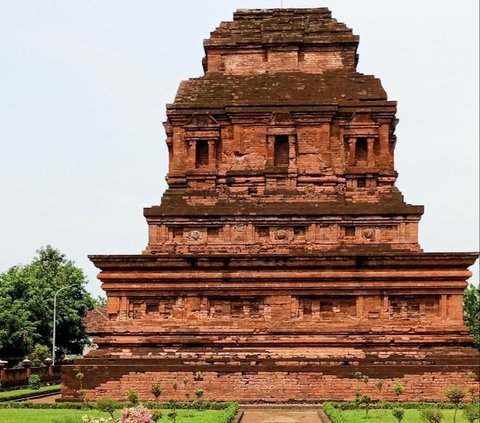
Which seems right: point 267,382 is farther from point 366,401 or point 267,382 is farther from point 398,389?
point 398,389

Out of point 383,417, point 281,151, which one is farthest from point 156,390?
point 281,151

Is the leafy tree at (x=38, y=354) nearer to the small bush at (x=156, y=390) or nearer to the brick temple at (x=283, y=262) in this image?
the brick temple at (x=283, y=262)

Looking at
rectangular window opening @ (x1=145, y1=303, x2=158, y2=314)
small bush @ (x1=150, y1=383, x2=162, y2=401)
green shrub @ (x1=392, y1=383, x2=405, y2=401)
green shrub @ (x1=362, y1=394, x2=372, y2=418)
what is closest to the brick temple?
rectangular window opening @ (x1=145, y1=303, x2=158, y2=314)

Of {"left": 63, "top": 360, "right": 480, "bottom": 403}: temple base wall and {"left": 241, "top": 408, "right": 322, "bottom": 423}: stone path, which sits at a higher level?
{"left": 63, "top": 360, "right": 480, "bottom": 403}: temple base wall

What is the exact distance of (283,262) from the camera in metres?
27.2

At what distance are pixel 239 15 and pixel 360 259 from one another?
12000mm

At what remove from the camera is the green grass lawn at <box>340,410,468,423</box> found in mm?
20398

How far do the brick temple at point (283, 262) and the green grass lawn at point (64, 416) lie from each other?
7.23ft

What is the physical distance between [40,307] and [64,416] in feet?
89.8

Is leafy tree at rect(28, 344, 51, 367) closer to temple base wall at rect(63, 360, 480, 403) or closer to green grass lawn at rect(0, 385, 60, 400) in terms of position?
green grass lawn at rect(0, 385, 60, 400)

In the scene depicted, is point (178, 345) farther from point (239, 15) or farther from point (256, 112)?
point (239, 15)

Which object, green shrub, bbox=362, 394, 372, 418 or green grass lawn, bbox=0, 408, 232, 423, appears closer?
green grass lawn, bbox=0, 408, 232, 423

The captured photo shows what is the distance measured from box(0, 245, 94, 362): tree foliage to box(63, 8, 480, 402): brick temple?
1772cm

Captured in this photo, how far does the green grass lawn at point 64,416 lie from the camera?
66.1 ft
